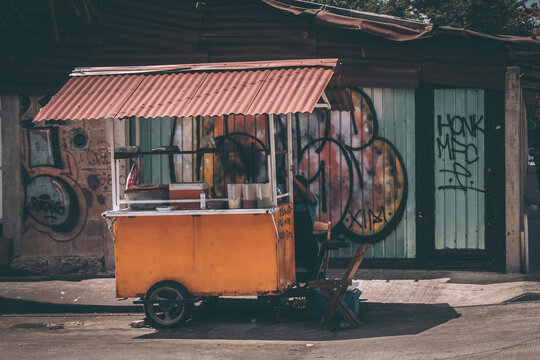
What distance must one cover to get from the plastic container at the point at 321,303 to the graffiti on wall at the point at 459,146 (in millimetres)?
3268

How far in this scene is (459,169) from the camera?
11266 millimetres

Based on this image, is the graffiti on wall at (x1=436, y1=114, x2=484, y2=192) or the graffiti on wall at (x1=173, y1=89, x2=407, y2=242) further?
the graffiti on wall at (x1=173, y1=89, x2=407, y2=242)

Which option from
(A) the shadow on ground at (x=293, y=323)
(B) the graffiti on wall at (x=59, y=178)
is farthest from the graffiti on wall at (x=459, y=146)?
(B) the graffiti on wall at (x=59, y=178)

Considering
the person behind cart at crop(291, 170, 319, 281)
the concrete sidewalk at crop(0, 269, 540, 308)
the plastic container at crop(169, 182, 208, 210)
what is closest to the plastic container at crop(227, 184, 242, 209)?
the plastic container at crop(169, 182, 208, 210)

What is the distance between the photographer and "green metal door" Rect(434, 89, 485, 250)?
11219 mm

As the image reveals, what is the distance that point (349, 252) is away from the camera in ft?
38.2

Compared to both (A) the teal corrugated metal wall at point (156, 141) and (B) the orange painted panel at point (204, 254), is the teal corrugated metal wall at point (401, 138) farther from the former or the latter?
(A) the teal corrugated metal wall at point (156, 141)

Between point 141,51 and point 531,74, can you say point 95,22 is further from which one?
point 531,74

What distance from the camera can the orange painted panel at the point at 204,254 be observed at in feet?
27.7

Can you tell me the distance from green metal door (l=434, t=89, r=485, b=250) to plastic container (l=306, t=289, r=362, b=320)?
303cm

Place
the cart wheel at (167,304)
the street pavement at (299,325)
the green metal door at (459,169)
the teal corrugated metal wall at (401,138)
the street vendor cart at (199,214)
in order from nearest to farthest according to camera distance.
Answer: the street pavement at (299,325) < the street vendor cart at (199,214) < the cart wheel at (167,304) < the green metal door at (459,169) < the teal corrugated metal wall at (401,138)

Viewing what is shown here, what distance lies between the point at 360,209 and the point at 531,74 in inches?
127

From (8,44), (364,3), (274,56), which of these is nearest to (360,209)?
(274,56)

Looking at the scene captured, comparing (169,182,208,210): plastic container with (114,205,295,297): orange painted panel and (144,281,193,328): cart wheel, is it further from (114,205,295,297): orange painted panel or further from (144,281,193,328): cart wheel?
(144,281,193,328): cart wheel
